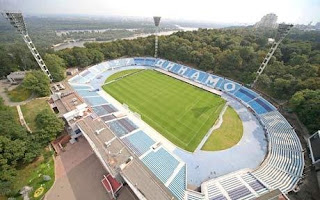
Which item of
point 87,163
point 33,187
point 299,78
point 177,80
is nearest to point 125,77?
point 177,80

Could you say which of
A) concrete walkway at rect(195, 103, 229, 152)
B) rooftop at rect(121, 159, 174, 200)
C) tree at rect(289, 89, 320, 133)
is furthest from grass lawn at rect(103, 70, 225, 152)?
tree at rect(289, 89, 320, 133)

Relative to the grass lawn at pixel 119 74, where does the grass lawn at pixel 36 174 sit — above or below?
below

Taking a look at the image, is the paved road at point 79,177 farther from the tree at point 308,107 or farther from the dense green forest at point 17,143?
the tree at point 308,107

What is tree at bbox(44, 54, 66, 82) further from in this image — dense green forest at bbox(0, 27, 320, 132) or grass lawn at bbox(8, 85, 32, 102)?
grass lawn at bbox(8, 85, 32, 102)

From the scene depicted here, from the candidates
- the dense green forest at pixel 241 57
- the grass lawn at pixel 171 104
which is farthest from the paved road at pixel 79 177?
the dense green forest at pixel 241 57

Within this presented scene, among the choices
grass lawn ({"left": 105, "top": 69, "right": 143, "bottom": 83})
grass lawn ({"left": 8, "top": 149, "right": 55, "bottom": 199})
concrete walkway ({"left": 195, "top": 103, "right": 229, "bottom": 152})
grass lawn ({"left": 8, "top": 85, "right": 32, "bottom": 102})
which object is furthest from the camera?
grass lawn ({"left": 105, "top": 69, "right": 143, "bottom": 83})

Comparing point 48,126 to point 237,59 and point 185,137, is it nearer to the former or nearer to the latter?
point 185,137

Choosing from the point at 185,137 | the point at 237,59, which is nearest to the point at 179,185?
the point at 185,137
